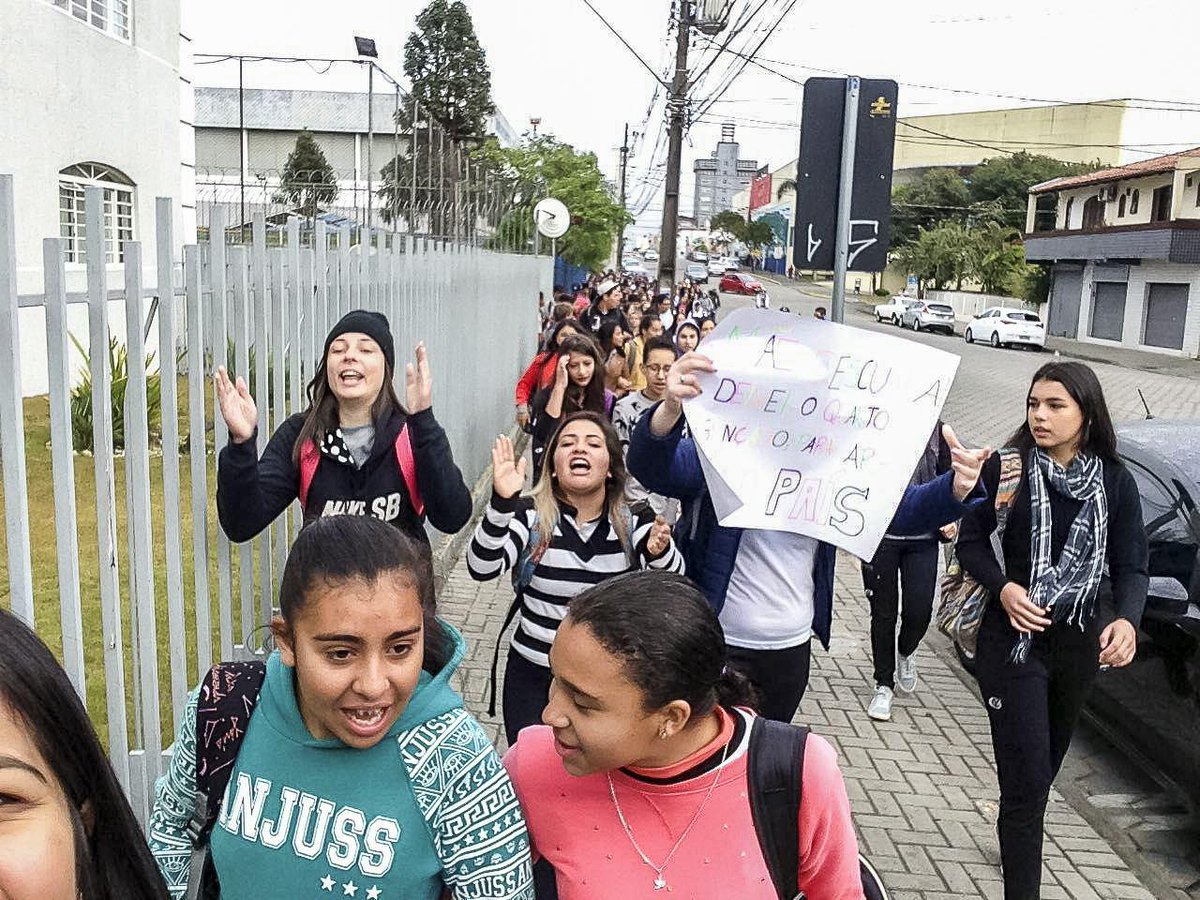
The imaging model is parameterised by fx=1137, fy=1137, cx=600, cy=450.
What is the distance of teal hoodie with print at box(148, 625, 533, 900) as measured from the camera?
75.0 inches

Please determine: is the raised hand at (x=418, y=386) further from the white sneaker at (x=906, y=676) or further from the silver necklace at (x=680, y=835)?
the white sneaker at (x=906, y=676)

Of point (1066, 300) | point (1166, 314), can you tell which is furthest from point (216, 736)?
point (1066, 300)

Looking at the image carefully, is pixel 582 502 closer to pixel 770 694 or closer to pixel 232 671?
pixel 770 694

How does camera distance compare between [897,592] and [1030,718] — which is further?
[897,592]

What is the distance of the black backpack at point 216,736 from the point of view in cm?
196

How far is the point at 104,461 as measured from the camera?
3037mm

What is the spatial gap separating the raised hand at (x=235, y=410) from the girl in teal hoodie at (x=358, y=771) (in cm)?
162

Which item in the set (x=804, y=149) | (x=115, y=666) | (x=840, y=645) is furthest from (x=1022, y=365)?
(x=115, y=666)

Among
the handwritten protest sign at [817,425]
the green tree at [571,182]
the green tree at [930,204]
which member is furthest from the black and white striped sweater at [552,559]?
the green tree at [930,204]

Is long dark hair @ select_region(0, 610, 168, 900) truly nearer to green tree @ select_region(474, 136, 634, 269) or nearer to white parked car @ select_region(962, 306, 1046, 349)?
green tree @ select_region(474, 136, 634, 269)

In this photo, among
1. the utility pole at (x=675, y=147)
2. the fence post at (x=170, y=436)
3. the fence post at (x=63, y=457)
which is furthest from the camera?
the utility pole at (x=675, y=147)

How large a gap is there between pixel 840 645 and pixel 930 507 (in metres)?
3.58

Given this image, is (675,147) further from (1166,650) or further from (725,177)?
(725,177)

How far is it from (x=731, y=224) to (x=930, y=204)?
2354 inches
